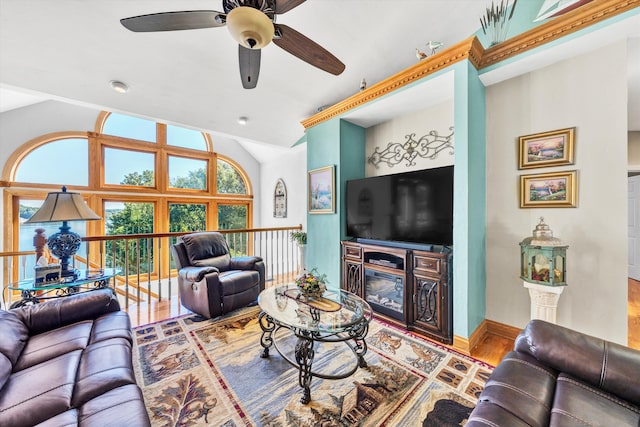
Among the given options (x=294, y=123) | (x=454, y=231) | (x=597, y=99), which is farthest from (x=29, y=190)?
(x=597, y=99)

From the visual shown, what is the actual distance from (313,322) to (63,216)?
2.50 metres

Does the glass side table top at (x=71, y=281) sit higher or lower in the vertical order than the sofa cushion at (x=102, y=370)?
higher

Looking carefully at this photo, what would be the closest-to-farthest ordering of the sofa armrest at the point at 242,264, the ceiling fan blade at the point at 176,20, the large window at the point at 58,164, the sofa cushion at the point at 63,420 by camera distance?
the sofa cushion at the point at 63,420
the ceiling fan blade at the point at 176,20
the sofa armrest at the point at 242,264
the large window at the point at 58,164

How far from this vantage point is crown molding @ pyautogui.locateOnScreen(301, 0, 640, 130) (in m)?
1.76

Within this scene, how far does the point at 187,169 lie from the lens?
5.51m

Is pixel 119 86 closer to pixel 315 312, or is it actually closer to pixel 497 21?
pixel 315 312

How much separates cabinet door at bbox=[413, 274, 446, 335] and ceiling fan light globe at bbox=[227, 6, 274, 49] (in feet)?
7.70

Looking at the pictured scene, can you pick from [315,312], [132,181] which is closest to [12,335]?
[315,312]

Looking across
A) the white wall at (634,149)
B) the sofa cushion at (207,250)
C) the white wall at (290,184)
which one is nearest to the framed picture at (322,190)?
the white wall at (290,184)

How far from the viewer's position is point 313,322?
1.71m

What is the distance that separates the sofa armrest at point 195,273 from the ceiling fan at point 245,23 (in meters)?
2.09

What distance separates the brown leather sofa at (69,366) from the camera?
3.10 ft

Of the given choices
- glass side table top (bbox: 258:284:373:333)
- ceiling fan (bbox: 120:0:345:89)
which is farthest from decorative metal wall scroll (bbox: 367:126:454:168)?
glass side table top (bbox: 258:284:373:333)

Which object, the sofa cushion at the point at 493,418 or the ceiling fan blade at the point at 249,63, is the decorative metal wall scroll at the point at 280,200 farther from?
the sofa cushion at the point at 493,418
